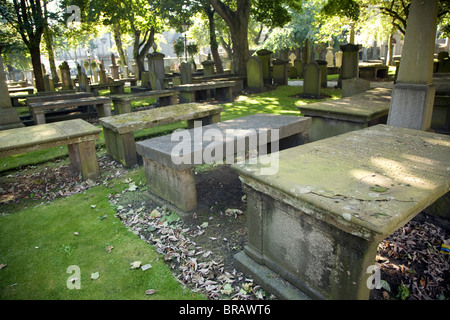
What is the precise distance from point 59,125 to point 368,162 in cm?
551

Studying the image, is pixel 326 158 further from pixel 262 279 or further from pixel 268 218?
pixel 262 279

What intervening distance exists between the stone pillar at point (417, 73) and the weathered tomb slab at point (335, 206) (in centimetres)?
141

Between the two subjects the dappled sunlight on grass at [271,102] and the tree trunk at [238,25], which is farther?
the tree trunk at [238,25]

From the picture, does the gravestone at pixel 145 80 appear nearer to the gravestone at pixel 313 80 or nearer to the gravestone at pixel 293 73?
the gravestone at pixel 313 80

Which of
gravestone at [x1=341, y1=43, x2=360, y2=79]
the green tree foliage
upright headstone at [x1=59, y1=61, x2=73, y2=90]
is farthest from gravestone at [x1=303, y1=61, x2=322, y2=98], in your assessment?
upright headstone at [x1=59, y1=61, x2=73, y2=90]

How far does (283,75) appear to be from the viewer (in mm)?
16031

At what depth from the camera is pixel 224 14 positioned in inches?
592

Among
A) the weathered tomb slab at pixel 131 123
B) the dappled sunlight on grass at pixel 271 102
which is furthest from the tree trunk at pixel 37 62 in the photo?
the weathered tomb slab at pixel 131 123

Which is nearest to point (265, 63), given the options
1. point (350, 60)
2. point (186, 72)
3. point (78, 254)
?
point (350, 60)

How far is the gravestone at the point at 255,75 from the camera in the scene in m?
14.4

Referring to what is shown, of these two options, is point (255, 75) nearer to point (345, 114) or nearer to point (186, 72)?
point (186, 72)

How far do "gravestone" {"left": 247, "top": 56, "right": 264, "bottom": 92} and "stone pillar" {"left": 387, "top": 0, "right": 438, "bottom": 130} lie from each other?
392 inches

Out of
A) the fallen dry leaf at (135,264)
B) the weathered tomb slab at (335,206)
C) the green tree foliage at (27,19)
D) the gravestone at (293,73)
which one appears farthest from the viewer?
the gravestone at (293,73)
